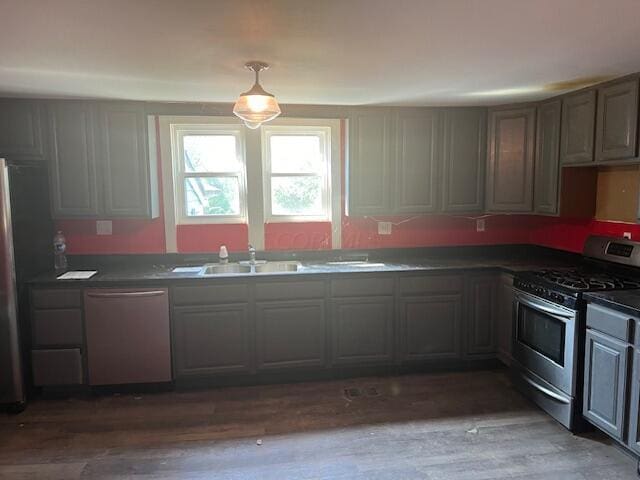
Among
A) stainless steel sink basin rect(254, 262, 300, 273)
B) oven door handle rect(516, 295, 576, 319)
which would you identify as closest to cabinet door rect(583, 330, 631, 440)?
oven door handle rect(516, 295, 576, 319)

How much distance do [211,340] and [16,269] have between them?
1443mm

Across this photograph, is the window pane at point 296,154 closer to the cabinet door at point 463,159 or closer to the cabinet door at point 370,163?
the cabinet door at point 370,163

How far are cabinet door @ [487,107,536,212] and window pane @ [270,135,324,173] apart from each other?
1529 mm

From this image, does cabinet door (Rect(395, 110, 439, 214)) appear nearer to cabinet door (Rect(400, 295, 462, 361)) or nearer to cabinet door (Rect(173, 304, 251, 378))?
cabinet door (Rect(400, 295, 462, 361))

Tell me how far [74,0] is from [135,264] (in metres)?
2.63

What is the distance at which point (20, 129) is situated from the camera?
11.5ft

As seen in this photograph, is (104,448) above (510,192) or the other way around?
the other way around

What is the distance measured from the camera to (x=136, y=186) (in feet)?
12.0

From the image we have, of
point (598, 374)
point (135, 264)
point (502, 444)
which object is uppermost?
point (135, 264)

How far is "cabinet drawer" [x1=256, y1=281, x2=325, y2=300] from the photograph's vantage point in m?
3.50

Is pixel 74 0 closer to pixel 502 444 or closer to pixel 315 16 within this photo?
pixel 315 16

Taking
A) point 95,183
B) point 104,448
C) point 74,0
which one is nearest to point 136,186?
point 95,183

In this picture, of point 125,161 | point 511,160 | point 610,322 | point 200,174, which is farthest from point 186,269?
point 610,322

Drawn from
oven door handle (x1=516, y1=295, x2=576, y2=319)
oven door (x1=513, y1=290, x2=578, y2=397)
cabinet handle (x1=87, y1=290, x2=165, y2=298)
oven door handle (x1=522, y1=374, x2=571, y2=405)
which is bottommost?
oven door handle (x1=522, y1=374, x2=571, y2=405)
